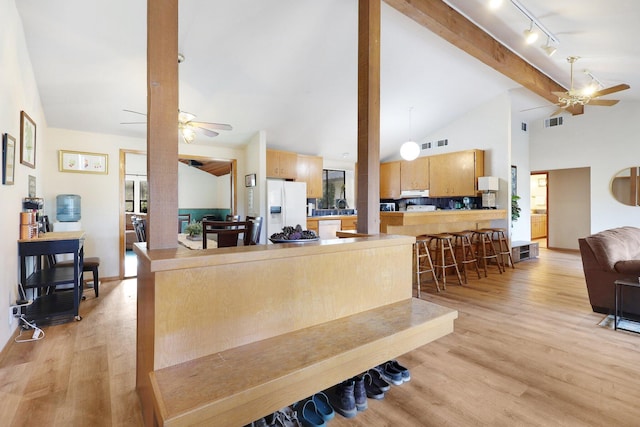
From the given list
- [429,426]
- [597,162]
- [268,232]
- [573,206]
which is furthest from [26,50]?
[573,206]

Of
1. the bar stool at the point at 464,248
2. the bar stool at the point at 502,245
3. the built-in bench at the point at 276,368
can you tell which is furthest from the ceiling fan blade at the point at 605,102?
the built-in bench at the point at 276,368

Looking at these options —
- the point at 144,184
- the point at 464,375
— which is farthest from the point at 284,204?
the point at 144,184

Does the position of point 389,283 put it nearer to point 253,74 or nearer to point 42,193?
point 253,74

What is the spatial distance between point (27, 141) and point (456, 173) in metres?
6.52

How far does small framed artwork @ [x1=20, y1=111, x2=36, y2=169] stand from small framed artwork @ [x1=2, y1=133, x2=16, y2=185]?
13.2 inches

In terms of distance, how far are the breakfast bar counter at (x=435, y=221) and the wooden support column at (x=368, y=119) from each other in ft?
5.69

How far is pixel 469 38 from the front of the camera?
3.61 metres

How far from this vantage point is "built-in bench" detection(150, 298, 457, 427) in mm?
1053

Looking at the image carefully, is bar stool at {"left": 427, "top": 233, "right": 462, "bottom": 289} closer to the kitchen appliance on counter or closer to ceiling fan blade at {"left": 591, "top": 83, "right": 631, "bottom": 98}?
the kitchen appliance on counter

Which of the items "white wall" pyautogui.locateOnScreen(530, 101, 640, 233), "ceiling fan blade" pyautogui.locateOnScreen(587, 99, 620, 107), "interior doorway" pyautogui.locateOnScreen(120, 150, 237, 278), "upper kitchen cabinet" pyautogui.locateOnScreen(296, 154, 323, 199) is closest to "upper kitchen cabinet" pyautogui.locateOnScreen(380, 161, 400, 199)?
"upper kitchen cabinet" pyautogui.locateOnScreen(296, 154, 323, 199)

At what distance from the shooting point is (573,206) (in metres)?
7.41

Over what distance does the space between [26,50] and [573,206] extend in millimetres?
10006

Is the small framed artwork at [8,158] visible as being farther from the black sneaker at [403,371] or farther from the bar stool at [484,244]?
the bar stool at [484,244]

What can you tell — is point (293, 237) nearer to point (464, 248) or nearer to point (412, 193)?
point (464, 248)
